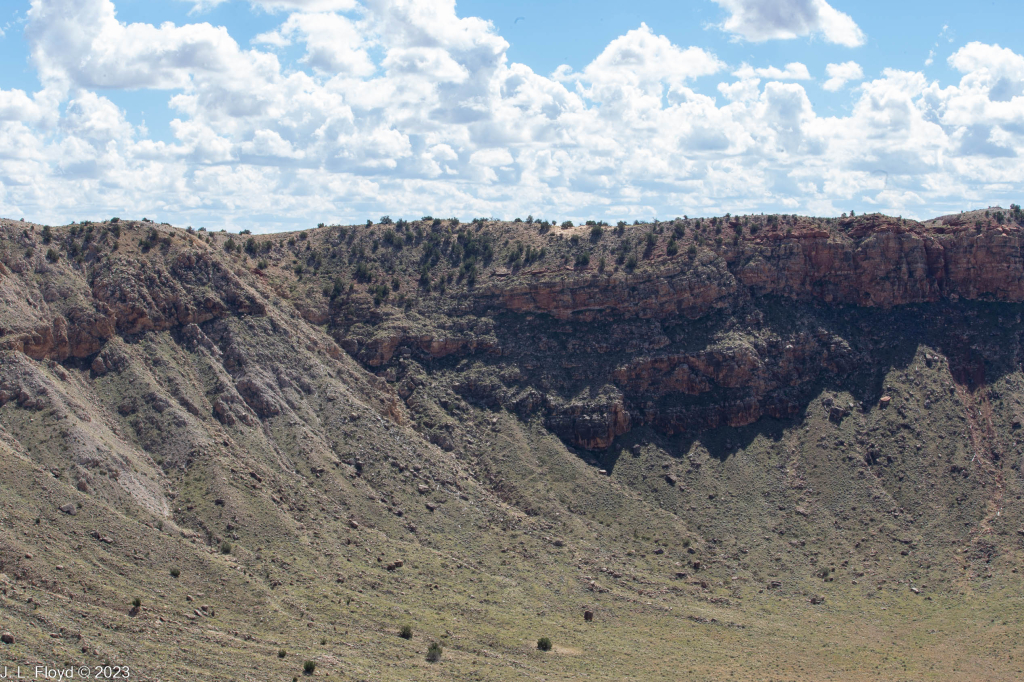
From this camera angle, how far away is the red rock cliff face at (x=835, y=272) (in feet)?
299

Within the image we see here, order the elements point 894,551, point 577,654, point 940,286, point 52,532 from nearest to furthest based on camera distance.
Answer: point 52,532 → point 577,654 → point 894,551 → point 940,286

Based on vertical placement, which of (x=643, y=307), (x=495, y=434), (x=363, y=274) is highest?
(x=363, y=274)

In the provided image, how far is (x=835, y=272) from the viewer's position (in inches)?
3718

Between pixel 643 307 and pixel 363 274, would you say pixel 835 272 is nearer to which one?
pixel 643 307

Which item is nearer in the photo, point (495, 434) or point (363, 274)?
point (495, 434)

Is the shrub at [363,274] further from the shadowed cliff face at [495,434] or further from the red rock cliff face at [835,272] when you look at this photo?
the red rock cliff face at [835,272]

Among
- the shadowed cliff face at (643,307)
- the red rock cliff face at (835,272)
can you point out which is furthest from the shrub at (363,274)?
the red rock cliff face at (835,272)

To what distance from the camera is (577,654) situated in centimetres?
5469

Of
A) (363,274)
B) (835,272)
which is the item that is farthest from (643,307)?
(363,274)

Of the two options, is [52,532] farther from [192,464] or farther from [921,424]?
[921,424]

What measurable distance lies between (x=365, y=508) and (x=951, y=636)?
42631 millimetres

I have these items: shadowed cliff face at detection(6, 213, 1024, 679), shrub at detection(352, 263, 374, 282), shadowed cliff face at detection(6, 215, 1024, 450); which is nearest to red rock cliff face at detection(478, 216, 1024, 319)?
shadowed cliff face at detection(6, 215, 1024, 450)

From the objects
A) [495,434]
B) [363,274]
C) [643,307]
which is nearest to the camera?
[495,434]

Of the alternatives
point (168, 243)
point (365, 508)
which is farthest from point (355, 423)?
point (168, 243)
